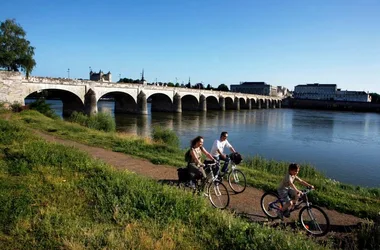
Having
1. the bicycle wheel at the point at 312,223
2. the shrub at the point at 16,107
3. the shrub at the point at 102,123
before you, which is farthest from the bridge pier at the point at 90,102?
the bicycle wheel at the point at 312,223

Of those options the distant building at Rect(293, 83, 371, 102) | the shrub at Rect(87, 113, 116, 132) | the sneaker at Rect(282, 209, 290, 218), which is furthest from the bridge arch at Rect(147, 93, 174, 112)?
the distant building at Rect(293, 83, 371, 102)

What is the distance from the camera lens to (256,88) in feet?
606

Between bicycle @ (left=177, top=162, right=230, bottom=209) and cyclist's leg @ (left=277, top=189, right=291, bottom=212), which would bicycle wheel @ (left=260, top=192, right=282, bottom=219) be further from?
bicycle @ (left=177, top=162, right=230, bottom=209)

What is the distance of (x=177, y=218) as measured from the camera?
Result: 5.62m

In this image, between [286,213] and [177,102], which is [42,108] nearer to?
[286,213]

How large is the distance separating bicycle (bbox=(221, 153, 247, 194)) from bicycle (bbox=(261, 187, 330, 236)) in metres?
1.78

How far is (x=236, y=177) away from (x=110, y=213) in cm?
434

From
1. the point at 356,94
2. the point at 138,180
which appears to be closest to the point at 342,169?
the point at 138,180

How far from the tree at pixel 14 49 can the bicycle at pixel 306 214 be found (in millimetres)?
36700

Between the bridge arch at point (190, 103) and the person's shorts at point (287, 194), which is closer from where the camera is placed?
the person's shorts at point (287, 194)

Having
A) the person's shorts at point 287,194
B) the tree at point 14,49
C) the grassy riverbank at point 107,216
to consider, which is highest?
the tree at point 14,49

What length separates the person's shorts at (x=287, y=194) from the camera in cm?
646

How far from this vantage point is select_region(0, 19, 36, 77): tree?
120 ft

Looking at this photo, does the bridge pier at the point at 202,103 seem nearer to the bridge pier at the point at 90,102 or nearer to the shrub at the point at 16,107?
the bridge pier at the point at 90,102
